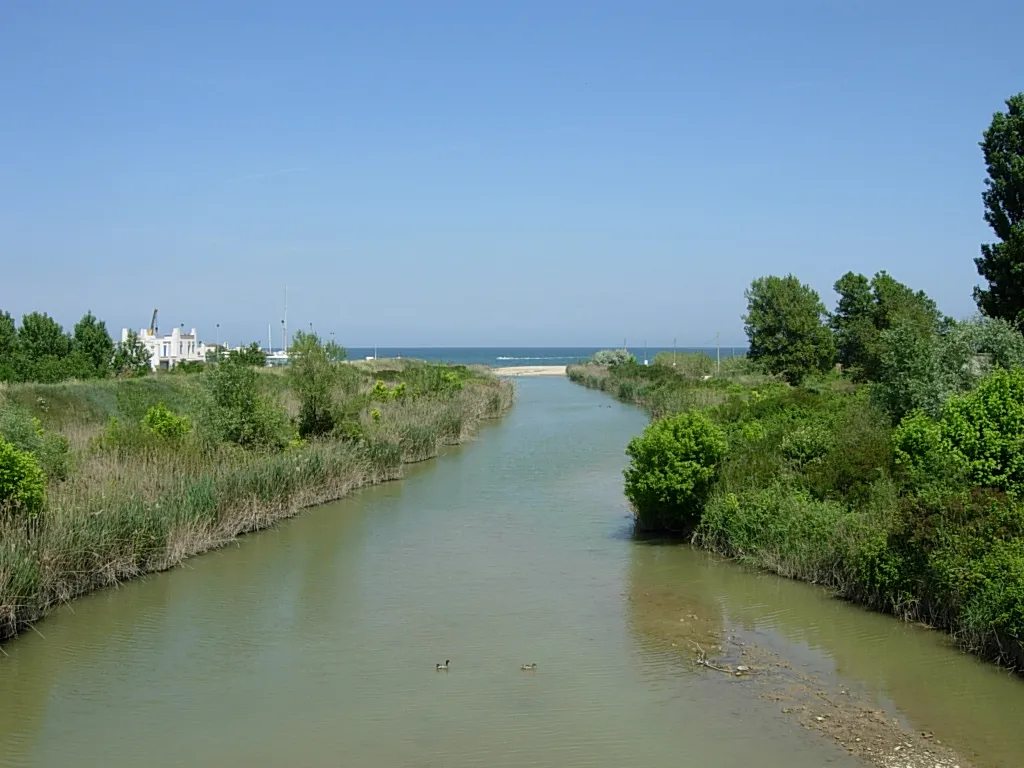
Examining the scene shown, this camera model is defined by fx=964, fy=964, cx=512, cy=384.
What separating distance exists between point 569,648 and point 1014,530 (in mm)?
5465

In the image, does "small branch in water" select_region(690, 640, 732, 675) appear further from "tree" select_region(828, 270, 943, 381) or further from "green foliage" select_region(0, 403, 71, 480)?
"tree" select_region(828, 270, 943, 381)

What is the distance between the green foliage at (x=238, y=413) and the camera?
21438mm

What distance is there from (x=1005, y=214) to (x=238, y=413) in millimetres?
21240

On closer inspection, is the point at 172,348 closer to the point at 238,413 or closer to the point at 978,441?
the point at 238,413

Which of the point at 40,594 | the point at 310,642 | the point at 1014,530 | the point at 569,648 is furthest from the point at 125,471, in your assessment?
the point at 1014,530

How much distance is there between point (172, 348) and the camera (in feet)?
198

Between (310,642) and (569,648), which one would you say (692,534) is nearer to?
(569,648)

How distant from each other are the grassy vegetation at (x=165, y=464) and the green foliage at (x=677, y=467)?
24.8 feet

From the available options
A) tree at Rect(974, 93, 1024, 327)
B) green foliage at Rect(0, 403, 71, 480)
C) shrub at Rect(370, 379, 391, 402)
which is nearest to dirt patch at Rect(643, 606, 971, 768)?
green foliage at Rect(0, 403, 71, 480)

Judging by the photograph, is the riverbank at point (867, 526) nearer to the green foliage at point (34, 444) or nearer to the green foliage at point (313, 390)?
the green foliage at point (313, 390)

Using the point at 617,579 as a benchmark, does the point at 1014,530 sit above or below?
above

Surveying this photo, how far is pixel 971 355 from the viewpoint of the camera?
64.2 feet

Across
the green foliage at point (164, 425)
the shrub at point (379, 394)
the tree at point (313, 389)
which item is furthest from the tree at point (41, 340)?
the green foliage at point (164, 425)

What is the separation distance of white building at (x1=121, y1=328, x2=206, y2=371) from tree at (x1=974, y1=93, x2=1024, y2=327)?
41.6 metres
